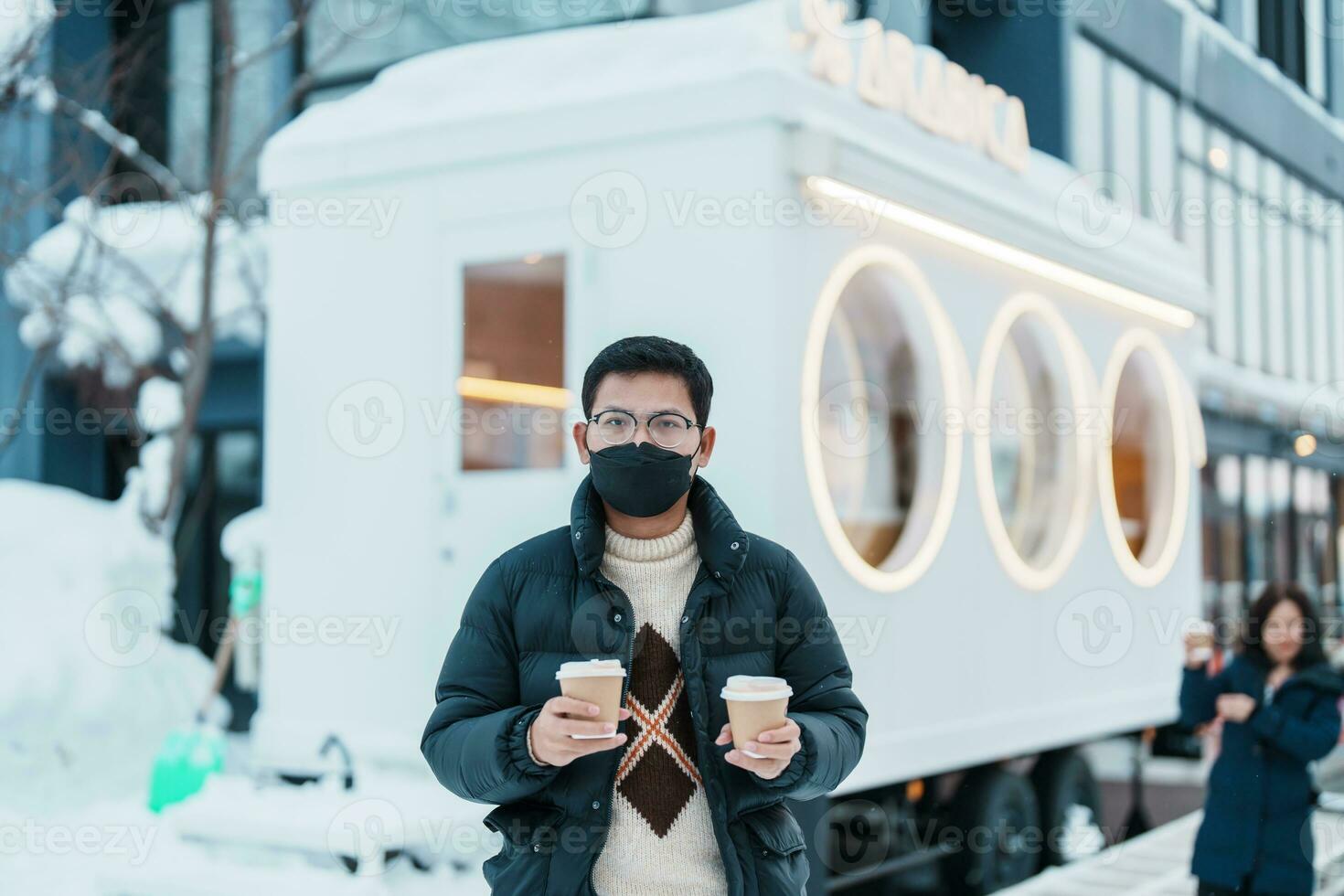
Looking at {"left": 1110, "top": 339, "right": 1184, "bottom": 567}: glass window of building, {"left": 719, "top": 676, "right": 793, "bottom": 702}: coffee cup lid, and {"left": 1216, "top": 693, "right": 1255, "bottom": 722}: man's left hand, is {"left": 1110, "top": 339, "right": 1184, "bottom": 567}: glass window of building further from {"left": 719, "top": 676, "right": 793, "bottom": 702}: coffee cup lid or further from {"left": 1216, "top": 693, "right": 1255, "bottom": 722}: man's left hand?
{"left": 719, "top": 676, "right": 793, "bottom": 702}: coffee cup lid

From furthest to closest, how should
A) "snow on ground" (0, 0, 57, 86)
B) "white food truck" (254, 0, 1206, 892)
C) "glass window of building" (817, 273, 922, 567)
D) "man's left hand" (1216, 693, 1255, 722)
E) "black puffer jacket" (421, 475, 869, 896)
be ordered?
1. "snow on ground" (0, 0, 57, 86)
2. "glass window of building" (817, 273, 922, 567)
3. "white food truck" (254, 0, 1206, 892)
4. "man's left hand" (1216, 693, 1255, 722)
5. "black puffer jacket" (421, 475, 869, 896)

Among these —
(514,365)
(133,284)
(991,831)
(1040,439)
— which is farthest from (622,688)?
(133,284)

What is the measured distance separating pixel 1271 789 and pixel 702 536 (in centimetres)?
301

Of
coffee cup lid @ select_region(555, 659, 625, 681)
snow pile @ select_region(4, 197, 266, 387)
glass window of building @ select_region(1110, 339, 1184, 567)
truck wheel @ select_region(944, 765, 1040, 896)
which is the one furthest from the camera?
snow pile @ select_region(4, 197, 266, 387)

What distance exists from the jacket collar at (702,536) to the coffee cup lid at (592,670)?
26 cm

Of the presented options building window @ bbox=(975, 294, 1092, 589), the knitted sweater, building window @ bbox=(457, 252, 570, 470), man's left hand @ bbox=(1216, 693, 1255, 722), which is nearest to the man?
the knitted sweater

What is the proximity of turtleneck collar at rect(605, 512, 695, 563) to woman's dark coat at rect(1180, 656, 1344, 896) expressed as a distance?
292 cm

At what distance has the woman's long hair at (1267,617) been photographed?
4.47 meters

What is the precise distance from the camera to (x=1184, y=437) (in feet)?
27.0

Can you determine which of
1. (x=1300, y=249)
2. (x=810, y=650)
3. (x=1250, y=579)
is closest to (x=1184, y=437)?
(x=810, y=650)

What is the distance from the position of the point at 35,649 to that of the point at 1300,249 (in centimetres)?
1620

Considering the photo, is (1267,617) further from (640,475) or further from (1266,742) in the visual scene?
(640,475)

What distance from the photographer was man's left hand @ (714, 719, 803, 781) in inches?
74.2

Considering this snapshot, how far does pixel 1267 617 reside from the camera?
4.53 metres
